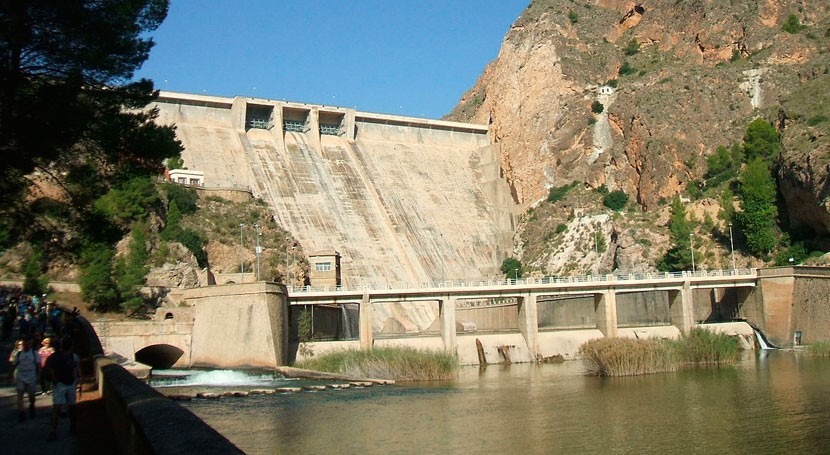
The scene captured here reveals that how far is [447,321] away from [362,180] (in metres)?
28.1

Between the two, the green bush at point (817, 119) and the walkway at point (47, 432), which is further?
the green bush at point (817, 119)

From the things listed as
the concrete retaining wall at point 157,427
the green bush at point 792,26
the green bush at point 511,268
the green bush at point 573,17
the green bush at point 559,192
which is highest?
the green bush at point 573,17

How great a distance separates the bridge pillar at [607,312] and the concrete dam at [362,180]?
18110 millimetres

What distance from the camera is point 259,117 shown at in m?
81.1

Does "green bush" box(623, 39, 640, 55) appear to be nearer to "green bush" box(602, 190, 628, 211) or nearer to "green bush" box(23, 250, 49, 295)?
"green bush" box(602, 190, 628, 211)

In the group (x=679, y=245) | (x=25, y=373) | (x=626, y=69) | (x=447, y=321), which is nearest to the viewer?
(x=25, y=373)

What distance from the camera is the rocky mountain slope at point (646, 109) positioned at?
7344 centimetres

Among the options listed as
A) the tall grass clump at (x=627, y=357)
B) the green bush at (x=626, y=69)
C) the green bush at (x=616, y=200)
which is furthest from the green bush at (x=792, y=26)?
the tall grass clump at (x=627, y=357)

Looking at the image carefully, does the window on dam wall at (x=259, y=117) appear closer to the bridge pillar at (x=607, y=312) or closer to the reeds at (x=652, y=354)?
the bridge pillar at (x=607, y=312)

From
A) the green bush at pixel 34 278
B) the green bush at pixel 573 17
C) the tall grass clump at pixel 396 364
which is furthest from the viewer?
the green bush at pixel 573 17

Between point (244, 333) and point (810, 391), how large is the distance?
29.5m

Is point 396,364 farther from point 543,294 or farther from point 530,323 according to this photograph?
point 543,294

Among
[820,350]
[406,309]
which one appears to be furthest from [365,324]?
[820,350]

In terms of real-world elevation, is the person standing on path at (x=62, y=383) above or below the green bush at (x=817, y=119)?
below
